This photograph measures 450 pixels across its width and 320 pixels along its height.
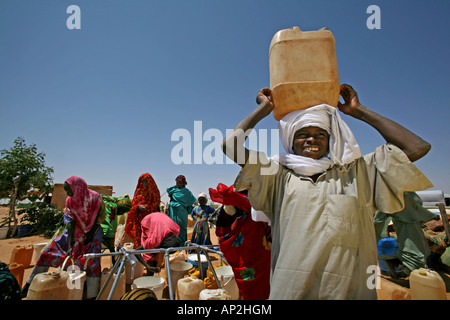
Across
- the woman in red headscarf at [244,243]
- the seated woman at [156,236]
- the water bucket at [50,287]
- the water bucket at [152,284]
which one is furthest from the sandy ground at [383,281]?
the water bucket at [50,287]

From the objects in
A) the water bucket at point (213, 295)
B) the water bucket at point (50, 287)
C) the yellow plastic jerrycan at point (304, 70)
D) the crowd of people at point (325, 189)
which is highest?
the yellow plastic jerrycan at point (304, 70)

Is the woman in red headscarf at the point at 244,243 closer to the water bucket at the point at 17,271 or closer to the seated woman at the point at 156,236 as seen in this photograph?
the seated woman at the point at 156,236

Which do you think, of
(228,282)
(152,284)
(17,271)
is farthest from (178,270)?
(17,271)

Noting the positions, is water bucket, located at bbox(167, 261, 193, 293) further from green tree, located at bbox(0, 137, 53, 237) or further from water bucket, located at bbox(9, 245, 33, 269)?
green tree, located at bbox(0, 137, 53, 237)

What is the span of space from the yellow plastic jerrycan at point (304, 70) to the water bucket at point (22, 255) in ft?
26.8

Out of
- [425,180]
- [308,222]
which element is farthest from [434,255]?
[308,222]

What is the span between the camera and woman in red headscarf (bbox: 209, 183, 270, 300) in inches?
131

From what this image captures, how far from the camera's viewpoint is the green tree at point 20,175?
40.8ft

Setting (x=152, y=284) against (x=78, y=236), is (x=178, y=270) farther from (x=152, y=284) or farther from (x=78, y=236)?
(x=78, y=236)

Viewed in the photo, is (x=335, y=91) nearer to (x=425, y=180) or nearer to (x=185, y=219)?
(x=425, y=180)

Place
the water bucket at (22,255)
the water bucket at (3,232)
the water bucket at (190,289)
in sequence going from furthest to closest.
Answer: the water bucket at (3,232)
the water bucket at (22,255)
the water bucket at (190,289)

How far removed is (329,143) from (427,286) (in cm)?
308

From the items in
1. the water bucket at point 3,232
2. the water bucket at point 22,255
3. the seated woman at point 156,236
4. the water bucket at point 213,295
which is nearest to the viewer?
the water bucket at point 213,295

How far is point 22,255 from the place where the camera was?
254 inches
